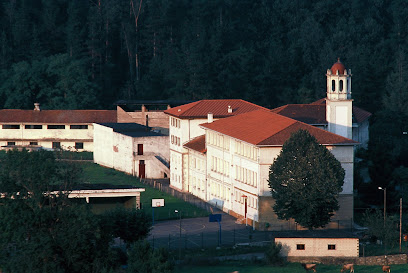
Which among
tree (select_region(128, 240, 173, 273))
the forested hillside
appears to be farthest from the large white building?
tree (select_region(128, 240, 173, 273))

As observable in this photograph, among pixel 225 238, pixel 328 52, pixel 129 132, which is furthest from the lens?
pixel 328 52

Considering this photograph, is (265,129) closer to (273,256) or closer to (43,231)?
(273,256)

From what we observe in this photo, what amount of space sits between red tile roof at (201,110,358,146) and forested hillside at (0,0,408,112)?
41079 millimetres

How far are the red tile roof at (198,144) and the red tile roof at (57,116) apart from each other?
27407mm

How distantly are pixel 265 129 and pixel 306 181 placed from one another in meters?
9.20

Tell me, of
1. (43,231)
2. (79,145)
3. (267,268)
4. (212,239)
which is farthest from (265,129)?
(79,145)

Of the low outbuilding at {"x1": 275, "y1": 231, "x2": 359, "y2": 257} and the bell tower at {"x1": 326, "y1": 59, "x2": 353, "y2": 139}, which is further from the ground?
the bell tower at {"x1": 326, "y1": 59, "x2": 353, "y2": 139}

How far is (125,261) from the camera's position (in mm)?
65438

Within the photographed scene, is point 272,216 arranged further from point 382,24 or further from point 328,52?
point 382,24

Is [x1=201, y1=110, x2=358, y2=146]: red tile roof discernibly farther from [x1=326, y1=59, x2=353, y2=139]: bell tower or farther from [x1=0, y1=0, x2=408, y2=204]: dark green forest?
[x1=0, y1=0, x2=408, y2=204]: dark green forest

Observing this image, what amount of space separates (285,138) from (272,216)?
214 inches

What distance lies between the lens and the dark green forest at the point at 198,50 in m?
139

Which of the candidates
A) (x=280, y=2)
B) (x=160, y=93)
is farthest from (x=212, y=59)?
(x=280, y=2)

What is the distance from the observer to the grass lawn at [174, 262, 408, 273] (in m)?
65.0
